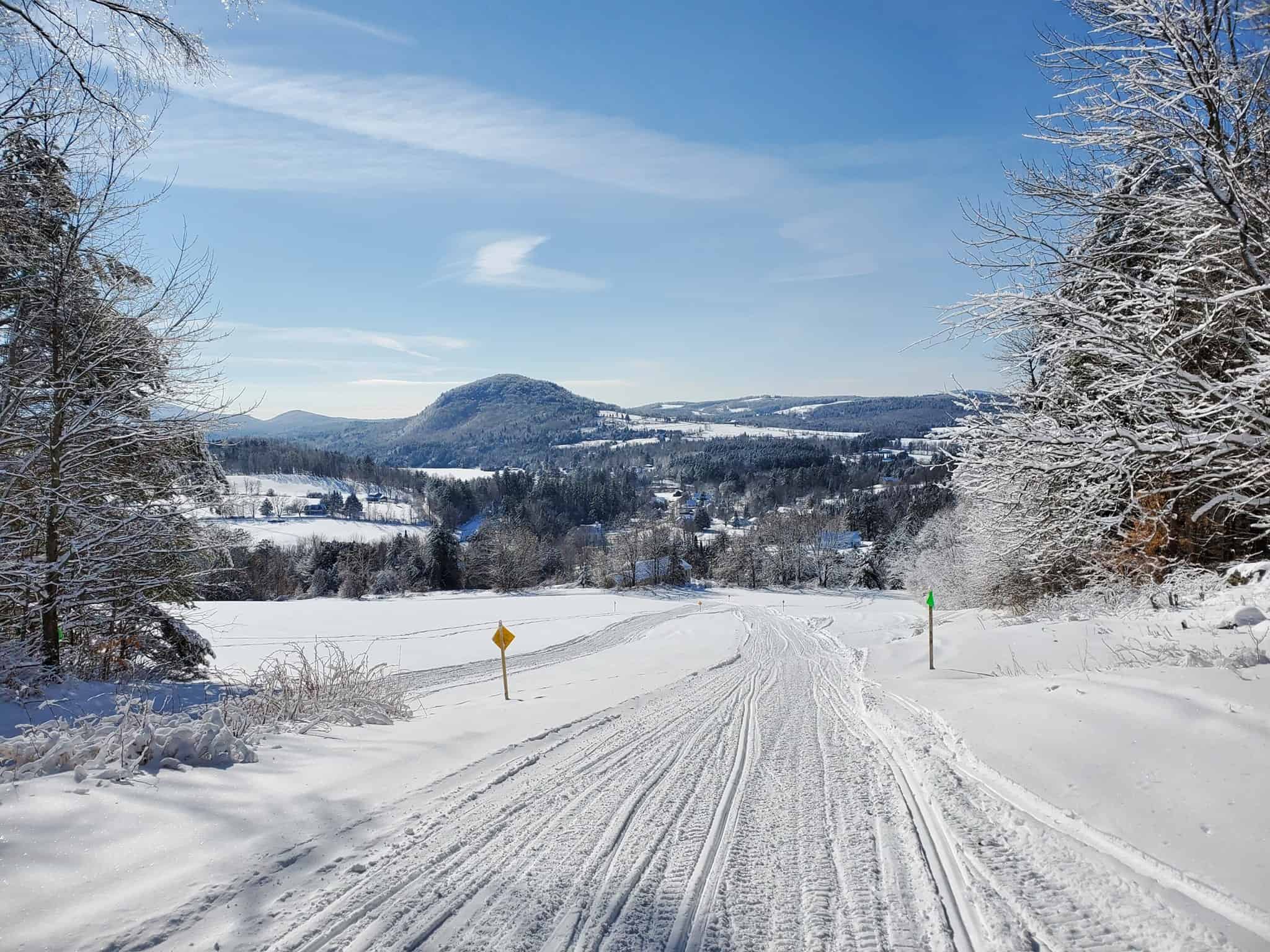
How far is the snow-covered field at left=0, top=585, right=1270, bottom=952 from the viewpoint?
3213 millimetres

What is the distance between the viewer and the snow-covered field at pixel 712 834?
321 centimetres

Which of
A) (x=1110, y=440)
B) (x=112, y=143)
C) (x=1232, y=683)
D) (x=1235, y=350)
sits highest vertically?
(x=112, y=143)

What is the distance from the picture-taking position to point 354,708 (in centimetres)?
796

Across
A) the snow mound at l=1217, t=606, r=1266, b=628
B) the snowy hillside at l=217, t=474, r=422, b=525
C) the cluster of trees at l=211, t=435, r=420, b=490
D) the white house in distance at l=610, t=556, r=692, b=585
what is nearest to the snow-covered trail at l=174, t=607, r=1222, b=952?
the snow mound at l=1217, t=606, r=1266, b=628

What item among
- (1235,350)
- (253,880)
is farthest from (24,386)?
(1235,350)

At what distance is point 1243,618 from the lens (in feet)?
23.1

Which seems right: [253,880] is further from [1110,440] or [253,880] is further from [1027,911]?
[1110,440]

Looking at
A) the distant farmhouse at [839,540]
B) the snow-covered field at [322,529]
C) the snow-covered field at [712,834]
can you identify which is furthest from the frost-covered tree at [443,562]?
the snow-covered field at [712,834]

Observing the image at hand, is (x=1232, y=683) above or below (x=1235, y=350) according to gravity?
below

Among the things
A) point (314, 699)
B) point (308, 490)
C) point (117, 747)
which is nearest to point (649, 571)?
point (314, 699)

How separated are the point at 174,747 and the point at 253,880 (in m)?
2.05

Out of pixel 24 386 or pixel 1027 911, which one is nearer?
pixel 1027 911

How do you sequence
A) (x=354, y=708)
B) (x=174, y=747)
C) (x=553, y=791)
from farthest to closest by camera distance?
1. (x=354, y=708)
2. (x=553, y=791)
3. (x=174, y=747)

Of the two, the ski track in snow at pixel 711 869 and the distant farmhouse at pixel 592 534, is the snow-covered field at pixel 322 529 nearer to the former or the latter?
the distant farmhouse at pixel 592 534
